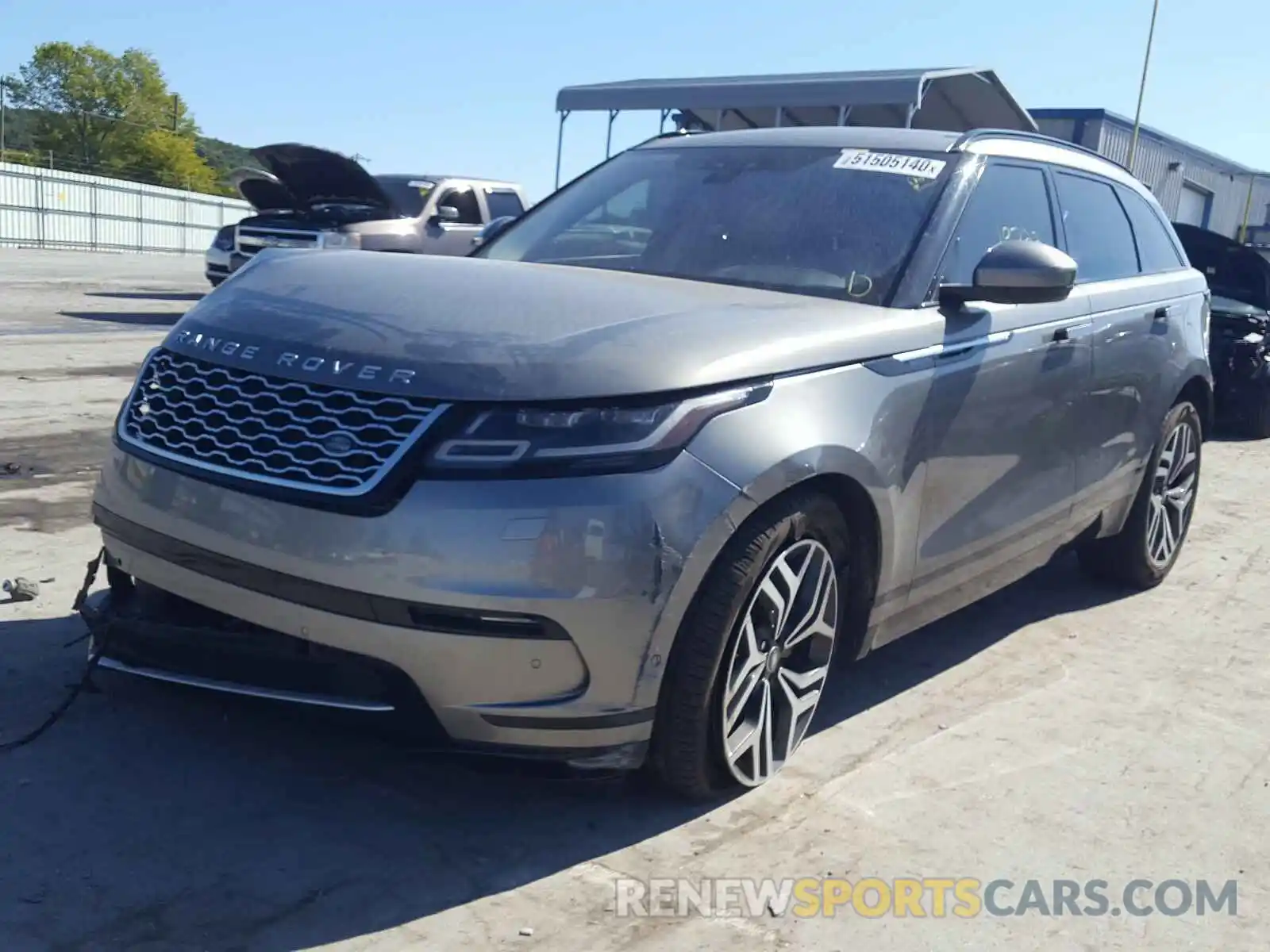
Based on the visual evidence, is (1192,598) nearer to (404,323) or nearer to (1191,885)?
(1191,885)

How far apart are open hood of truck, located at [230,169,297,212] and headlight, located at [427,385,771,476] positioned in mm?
11942

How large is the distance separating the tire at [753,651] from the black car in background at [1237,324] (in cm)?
871

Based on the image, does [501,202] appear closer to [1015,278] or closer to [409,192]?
[409,192]

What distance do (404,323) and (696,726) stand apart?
3.86 feet

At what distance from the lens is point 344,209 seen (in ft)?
46.5

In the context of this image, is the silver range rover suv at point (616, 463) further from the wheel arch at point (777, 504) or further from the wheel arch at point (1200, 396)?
the wheel arch at point (1200, 396)

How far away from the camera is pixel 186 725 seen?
3549 mm

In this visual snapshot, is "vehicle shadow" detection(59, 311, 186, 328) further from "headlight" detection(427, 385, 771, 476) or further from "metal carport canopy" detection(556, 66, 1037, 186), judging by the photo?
"headlight" detection(427, 385, 771, 476)

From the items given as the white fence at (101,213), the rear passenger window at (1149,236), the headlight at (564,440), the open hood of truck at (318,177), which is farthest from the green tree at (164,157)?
the headlight at (564,440)

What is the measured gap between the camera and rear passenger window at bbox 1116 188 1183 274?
221 inches

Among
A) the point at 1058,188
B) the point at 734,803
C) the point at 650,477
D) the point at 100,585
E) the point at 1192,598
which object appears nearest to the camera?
the point at 650,477

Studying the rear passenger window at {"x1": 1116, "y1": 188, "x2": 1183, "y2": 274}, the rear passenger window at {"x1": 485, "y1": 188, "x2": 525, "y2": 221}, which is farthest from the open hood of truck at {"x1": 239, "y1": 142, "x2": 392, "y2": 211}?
the rear passenger window at {"x1": 1116, "y1": 188, "x2": 1183, "y2": 274}

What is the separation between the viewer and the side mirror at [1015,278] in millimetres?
3883

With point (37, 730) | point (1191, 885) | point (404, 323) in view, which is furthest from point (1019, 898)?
point (37, 730)
